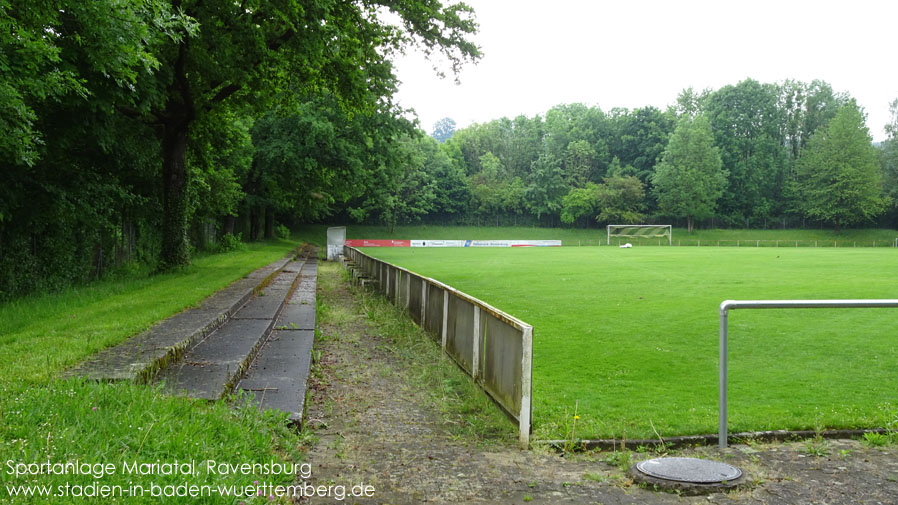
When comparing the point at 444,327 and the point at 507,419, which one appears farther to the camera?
the point at 444,327

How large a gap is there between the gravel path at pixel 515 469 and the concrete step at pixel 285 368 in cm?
28

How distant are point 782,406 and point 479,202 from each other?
82.0m

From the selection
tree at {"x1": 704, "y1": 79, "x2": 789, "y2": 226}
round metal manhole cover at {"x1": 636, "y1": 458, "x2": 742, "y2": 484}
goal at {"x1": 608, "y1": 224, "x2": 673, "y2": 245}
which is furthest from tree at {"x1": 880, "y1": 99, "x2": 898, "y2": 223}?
round metal manhole cover at {"x1": 636, "y1": 458, "x2": 742, "y2": 484}

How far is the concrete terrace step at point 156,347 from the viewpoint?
5.42 meters

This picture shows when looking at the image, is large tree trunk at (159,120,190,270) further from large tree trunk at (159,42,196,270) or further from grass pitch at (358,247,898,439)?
grass pitch at (358,247,898,439)

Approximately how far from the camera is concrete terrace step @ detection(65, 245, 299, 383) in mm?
5418

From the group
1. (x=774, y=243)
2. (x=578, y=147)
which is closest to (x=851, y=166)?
(x=774, y=243)

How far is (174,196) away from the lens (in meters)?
18.3

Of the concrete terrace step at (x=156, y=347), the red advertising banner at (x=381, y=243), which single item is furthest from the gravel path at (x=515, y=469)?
the red advertising banner at (x=381, y=243)

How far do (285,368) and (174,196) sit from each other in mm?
13120

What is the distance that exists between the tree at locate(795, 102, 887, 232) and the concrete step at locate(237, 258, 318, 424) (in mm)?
81149

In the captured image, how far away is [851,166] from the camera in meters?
76.6

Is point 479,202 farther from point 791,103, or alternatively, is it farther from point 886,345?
point 886,345

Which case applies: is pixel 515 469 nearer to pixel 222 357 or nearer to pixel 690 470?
pixel 690 470
